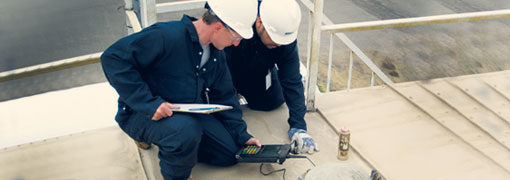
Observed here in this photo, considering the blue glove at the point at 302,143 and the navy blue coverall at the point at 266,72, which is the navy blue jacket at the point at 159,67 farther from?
the blue glove at the point at 302,143

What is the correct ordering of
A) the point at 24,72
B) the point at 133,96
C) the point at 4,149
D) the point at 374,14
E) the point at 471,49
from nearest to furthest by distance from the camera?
the point at 133,96
the point at 24,72
the point at 4,149
the point at 471,49
the point at 374,14

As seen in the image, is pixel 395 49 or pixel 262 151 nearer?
pixel 262 151

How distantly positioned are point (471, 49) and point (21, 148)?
6.23 meters

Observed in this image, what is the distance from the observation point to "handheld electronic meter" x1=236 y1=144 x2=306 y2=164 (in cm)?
301

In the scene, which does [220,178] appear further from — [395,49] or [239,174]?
[395,49]

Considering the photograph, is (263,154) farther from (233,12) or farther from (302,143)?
(233,12)

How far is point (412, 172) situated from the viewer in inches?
124

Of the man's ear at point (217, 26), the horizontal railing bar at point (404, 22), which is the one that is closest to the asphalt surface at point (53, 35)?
the horizontal railing bar at point (404, 22)

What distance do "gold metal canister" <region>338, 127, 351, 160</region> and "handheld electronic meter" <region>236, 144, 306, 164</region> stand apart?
308 millimetres

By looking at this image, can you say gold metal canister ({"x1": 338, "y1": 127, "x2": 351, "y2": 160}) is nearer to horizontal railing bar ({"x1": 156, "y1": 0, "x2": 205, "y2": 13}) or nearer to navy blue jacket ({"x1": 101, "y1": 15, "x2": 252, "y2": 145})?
navy blue jacket ({"x1": 101, "y1": 15, "x2": 252, "y2": 145})

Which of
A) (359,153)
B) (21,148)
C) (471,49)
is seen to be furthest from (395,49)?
(21,148)

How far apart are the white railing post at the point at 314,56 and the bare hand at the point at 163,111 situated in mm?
1248

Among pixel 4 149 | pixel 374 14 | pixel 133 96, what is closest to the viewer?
pixel 133 96

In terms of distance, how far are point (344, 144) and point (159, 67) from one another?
48.6 inches
